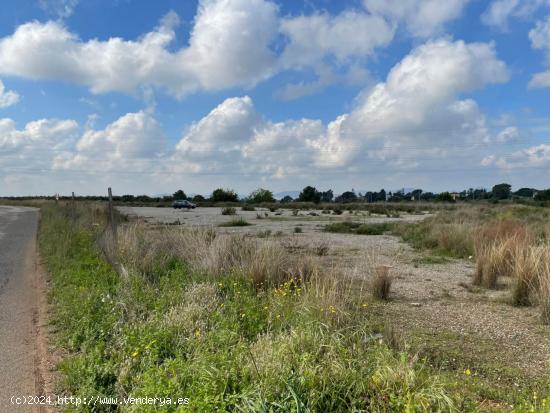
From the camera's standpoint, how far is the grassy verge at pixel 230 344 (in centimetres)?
345

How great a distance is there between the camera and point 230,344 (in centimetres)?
474

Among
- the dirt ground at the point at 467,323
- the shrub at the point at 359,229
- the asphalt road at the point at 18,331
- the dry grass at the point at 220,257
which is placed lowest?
the dirt ground at the point at 467,323

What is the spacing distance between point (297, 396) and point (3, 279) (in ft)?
29.9

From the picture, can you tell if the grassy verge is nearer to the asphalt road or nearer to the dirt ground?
the asphalt road

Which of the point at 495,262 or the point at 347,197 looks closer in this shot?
the point at 495,262

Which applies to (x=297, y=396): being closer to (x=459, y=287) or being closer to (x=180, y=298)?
(x=180, y=298)

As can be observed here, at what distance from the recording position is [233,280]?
770cm

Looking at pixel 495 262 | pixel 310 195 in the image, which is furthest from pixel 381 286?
pixel 310 195

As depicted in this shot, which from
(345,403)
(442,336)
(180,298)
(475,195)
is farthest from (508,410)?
(475,195)

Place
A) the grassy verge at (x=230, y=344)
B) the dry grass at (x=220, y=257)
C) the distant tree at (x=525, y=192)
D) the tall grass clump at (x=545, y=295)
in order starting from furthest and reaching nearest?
1. the distant tree at (x=525, y=192)
2. the dry grass at (x=220, y=257)
3. the tall grass clump at (x=545, y=295)
4. the grassy verge at (x=230, y=344)

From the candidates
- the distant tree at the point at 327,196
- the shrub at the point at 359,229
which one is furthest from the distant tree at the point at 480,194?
the shrub at the point at 359,229

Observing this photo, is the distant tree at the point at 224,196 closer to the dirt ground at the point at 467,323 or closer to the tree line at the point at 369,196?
the tree line at the point at 369,196

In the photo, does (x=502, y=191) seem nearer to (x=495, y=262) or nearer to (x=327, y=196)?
(x=327, y=196)

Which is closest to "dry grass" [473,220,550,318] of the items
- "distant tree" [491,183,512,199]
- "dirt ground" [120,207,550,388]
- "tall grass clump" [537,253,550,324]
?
"tall grass clump" [537,253,550,324]
